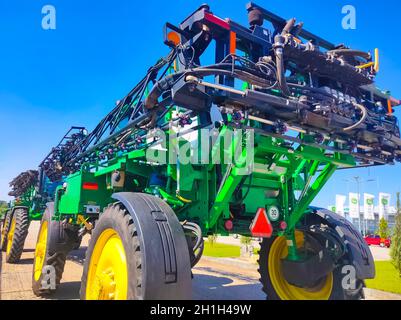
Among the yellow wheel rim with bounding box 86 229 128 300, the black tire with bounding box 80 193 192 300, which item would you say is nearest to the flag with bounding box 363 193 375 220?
the yellow wheel rim with bounding box 86 229 128 300

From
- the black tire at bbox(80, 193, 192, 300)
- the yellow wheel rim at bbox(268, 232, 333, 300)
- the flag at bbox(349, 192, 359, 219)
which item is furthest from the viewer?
the flag at bbox(349, 192, 359, 219)

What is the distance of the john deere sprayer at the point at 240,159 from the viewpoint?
300 centimetres

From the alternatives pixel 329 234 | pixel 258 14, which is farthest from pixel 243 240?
pixel 258 14

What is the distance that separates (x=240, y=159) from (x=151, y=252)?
1.35 meters

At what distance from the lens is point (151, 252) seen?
2.75 m

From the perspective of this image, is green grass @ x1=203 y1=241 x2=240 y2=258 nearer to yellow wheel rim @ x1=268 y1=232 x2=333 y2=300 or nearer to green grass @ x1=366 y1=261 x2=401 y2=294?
green grass @ x1=366 y1=261 x2=401 y2=294

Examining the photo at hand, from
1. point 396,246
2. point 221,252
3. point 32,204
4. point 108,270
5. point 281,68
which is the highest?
point 281,68

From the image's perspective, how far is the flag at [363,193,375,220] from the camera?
51625 millimetres

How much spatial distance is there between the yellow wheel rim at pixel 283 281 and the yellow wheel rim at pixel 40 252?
152 inches

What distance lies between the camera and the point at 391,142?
3.81 meters

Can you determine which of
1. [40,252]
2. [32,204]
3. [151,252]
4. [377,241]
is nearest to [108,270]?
[151,252]

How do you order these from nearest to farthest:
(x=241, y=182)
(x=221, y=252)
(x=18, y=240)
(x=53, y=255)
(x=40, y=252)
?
(x=241, y=182) → (x=53, y=255) → (x=40, y=252) → (x=18, y=240) → (x=221, y=252)

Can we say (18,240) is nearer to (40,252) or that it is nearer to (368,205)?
(40,252)

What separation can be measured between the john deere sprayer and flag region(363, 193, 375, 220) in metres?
52.4
